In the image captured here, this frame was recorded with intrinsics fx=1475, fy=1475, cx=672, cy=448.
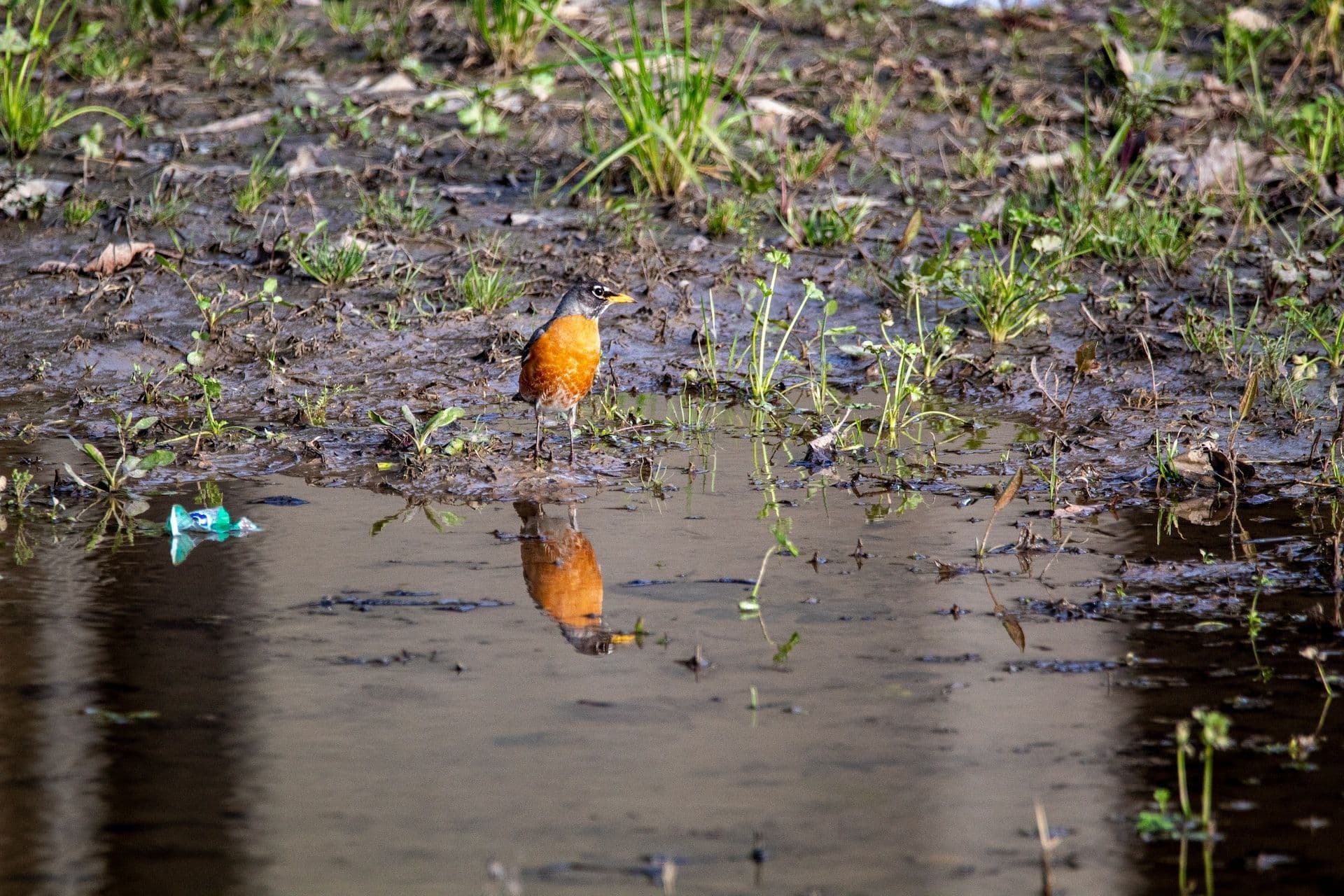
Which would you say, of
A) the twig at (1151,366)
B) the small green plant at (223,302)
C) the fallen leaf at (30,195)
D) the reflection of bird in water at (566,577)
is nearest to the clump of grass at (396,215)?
the small green plant at (223,302)

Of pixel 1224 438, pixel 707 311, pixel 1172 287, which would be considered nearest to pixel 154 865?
pixel 1224 438

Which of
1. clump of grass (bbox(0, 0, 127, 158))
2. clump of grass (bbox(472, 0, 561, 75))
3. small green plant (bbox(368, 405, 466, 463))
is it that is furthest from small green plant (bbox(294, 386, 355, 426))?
clump of grass (bbox(472, 0, 561, 75))

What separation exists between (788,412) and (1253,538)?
2.31 metres

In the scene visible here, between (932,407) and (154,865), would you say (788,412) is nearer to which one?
(932,407)

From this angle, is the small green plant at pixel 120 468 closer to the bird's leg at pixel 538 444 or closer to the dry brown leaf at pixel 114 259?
the bird's leg at pixel 538 444

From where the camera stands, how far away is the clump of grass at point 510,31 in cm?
984

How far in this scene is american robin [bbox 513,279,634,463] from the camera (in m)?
6.00

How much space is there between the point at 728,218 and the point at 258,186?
2700 millimetres

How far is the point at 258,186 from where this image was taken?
27.7 ft

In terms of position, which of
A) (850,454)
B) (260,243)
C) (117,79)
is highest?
(117,79)

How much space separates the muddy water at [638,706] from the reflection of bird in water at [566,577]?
0.02 metres

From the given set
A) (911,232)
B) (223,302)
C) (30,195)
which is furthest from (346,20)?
(911,232)

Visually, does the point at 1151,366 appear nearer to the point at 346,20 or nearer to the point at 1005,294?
the point at 1005,294

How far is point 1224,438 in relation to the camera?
609 cm
